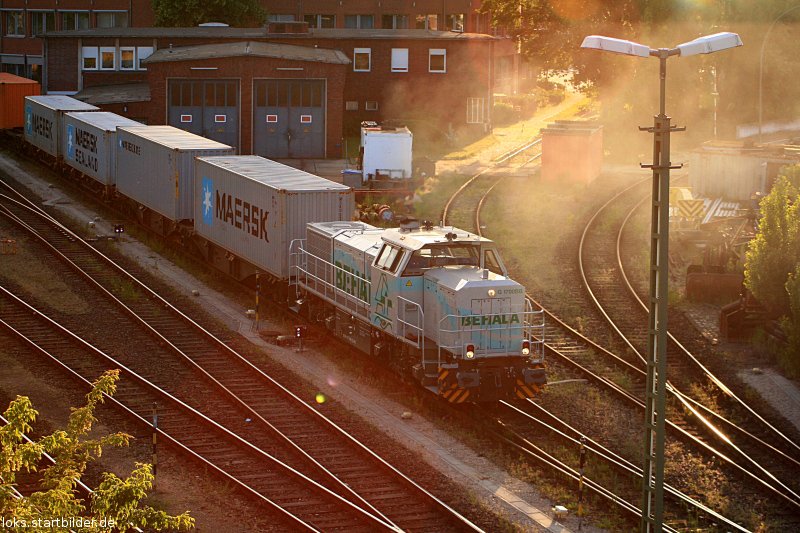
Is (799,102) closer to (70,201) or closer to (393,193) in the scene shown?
(393,193)

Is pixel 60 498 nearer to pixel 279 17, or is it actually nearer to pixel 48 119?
pixel 48 119

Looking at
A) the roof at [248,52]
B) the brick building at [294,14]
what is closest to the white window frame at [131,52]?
the roof at [248,52]

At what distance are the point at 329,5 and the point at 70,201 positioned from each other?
4201 cm

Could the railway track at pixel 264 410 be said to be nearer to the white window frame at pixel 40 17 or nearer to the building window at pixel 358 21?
the building window at pixel 358 21

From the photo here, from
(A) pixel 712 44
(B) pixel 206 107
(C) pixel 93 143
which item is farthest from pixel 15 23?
(A) pixel 712 44

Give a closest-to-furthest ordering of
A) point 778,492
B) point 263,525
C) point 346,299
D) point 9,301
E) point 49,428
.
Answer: point 263,525 < point 778,492 < point 49,428 < point 346,299 < point 9,301

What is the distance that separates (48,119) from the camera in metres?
53.2

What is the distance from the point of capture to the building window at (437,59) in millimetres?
70000

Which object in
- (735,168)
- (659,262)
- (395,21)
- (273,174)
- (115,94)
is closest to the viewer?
(659,262)

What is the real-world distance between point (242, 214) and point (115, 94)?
33861mm

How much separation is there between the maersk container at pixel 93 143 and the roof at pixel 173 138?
121 cm

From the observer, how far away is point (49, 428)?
→ 74.9 ft

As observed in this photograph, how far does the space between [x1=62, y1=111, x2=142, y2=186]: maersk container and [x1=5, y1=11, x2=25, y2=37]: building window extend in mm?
40823

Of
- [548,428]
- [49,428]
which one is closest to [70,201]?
[49,428]
